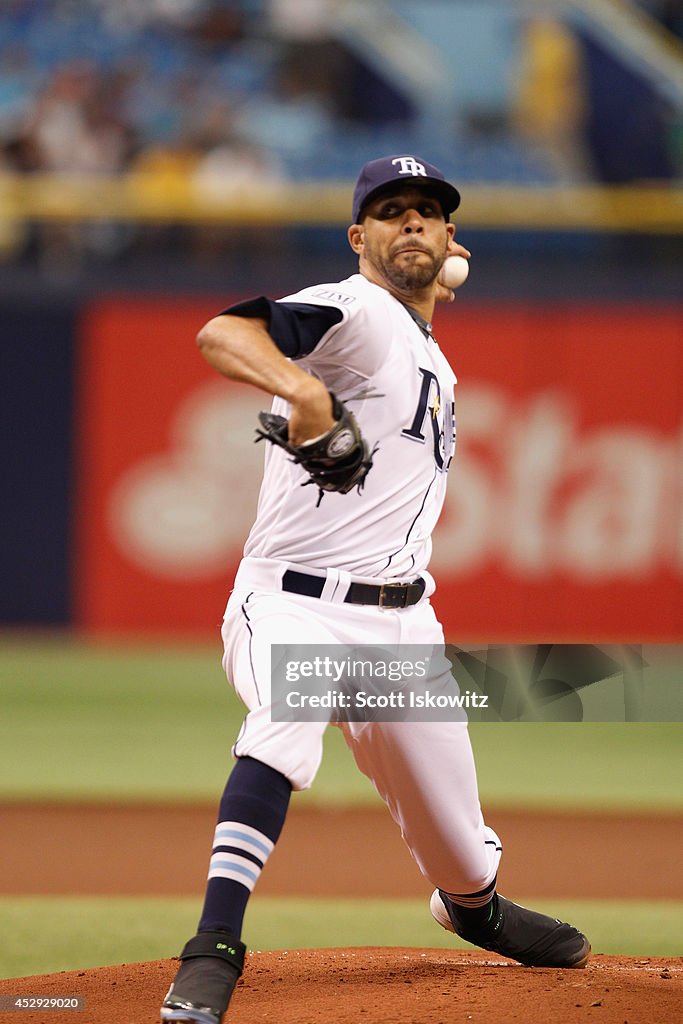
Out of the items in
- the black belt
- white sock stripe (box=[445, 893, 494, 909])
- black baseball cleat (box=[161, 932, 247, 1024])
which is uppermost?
the black belt

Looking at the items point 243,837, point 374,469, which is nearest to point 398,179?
point 374,469

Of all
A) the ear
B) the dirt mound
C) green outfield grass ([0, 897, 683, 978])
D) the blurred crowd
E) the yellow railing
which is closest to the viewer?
the dirt mound

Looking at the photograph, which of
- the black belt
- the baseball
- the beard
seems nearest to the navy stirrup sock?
the black belt

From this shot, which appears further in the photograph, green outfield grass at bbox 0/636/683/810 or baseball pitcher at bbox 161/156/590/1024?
green outfield grass at bbox 0/636/683/810

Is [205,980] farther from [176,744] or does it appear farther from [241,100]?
[241,100]

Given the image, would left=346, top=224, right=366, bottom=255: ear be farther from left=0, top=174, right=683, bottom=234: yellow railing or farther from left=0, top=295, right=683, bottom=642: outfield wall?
left=0, top=174, right=683, bottom=234: yellow railing

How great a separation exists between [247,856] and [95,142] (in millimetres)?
9453

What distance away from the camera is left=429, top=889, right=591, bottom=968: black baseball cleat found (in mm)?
3885

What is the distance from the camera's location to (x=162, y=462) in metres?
10.7

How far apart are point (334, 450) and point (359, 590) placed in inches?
19.8

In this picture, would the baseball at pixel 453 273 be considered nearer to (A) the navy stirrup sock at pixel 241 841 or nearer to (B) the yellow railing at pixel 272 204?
(A) the navy stirrup sock at pixel 241 841

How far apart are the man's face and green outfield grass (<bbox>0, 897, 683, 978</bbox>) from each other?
212 centimetres

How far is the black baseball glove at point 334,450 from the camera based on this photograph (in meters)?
3.07

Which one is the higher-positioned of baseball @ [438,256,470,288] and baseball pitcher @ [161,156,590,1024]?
baseball @ [438,256,470,288]
